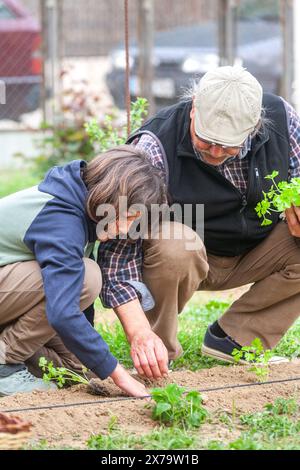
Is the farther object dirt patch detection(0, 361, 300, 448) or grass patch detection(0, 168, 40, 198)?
grass patch detection(0, 168, 40, 198)

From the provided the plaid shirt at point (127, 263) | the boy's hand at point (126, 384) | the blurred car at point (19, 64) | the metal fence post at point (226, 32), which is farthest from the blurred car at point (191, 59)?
the boy's hand at point (126, 384)

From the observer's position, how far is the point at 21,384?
3832 millimetres

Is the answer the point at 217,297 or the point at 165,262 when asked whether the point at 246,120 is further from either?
the point at 217,297

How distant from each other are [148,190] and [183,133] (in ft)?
1.54

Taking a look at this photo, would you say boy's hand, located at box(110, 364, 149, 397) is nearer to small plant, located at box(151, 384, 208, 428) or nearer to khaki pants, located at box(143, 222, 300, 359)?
small plant, located at box(151, 384, 208, 428)

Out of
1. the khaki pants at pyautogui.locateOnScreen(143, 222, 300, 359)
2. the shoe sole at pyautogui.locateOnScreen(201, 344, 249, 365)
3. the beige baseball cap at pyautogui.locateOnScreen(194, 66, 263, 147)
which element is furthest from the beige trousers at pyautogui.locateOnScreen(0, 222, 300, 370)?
the beige baseball cap at pyautogui.locateOnScreen(194, 66, 263, 147)

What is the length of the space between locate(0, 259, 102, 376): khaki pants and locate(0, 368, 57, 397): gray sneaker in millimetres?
62

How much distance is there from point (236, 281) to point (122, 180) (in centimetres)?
101

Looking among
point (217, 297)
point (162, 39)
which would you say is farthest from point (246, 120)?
point (162, 39)

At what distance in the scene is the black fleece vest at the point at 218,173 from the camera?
3.96m

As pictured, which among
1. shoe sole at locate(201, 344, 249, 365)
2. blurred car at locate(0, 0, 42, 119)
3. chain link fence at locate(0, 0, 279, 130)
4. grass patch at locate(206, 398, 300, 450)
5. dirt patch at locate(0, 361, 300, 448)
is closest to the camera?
grass patch at locate(206, 398, 300, 450)

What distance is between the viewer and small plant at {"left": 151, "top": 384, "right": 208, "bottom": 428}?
3.28 meters

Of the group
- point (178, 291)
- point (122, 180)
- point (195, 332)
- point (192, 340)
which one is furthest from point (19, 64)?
point (122, 180)

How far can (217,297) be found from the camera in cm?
599
